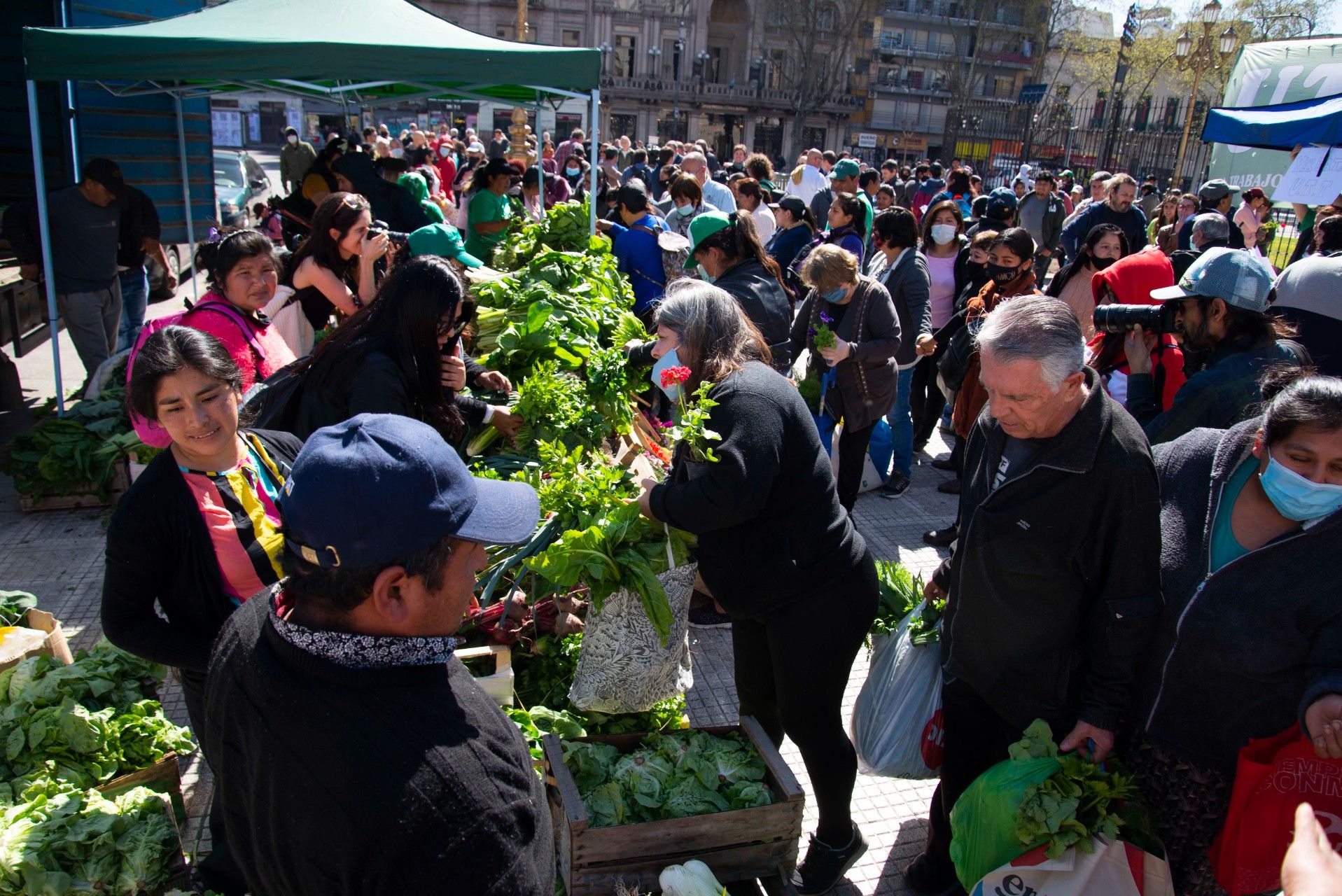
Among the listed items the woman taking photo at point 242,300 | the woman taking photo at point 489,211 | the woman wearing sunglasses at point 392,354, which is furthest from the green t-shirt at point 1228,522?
the woman taking photo at point 489,211

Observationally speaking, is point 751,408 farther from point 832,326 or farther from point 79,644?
point 79,644

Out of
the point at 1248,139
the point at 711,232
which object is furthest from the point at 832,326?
Result: the point at 1248,139

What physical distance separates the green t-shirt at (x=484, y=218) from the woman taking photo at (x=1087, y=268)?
14.6 ft

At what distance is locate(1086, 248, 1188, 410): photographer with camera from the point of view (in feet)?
10.6

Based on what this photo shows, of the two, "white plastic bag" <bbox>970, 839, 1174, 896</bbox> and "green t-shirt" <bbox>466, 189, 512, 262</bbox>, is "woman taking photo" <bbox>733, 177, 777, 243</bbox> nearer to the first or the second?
"green t-shirt" <bbox>466, 189, 512, 262</bbox>

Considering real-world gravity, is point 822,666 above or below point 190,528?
below

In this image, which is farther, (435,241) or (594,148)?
(594,148)

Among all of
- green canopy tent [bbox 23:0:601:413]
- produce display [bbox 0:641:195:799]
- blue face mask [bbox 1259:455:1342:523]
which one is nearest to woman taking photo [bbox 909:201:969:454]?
green canopy tent [bbox 23:0:601:413]

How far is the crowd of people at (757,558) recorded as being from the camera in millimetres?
1234

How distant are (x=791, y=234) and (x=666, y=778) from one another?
598 cm

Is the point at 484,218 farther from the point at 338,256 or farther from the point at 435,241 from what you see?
the point at 338,256

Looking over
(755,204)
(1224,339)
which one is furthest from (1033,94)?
(1224,339)

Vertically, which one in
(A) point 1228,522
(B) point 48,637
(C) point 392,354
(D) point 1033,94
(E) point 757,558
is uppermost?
(D) point 1033,94

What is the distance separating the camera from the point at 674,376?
98.7 inches
